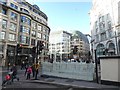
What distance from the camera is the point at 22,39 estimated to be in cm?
4328

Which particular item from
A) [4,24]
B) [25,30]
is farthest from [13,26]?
[25,30]

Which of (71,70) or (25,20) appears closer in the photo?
(71,70)

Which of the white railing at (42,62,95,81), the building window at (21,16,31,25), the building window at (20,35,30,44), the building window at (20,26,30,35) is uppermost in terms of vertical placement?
the building window at (21,16,31,25)

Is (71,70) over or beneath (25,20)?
beneath

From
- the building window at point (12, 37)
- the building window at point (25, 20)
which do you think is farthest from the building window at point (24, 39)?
the building window at point (25, 20)

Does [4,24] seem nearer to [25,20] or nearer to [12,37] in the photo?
[12,37]

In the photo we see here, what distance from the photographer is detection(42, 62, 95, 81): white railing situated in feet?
51.7

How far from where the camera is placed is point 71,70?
17.2 meters

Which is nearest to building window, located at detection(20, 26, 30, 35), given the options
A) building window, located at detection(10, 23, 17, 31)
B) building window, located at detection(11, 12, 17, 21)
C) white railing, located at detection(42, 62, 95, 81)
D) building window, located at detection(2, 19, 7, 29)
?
building window, located at detection(10, 23, 17, 31)

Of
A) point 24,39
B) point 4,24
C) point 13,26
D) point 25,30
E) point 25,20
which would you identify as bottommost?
point 24,39

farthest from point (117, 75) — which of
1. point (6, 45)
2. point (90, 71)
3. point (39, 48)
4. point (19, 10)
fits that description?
point (19, 10)

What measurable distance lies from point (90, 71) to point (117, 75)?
346cm

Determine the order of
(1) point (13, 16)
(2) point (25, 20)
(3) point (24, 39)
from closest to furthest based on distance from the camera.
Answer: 1. (1) point (13, 16)
2. (3) point (24, 39)
3. (2) point (25, 20)

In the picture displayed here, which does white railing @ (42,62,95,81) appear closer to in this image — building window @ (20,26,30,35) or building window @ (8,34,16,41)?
building window @ (8,34,16,41)
